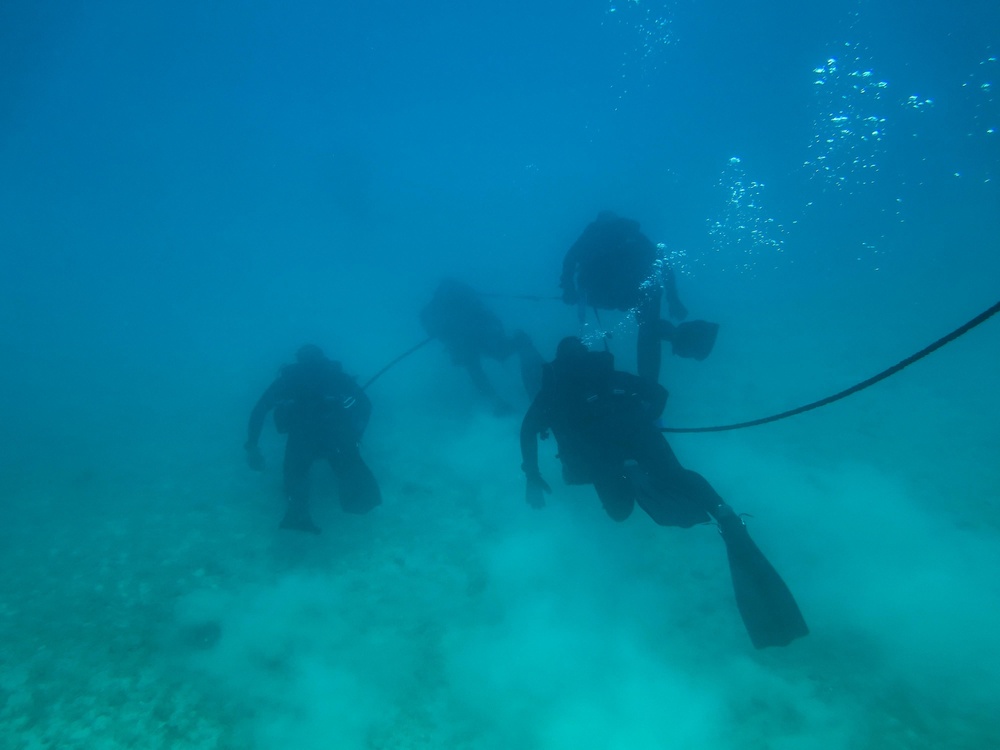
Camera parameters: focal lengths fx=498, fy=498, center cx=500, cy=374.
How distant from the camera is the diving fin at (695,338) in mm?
6387

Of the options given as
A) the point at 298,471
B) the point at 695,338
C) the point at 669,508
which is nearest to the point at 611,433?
the point at 669,508

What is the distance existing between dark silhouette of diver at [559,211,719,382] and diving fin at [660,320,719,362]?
0.01m

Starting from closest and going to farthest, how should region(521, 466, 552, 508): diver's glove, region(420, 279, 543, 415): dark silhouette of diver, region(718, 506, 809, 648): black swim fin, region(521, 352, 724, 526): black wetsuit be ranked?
region(718, 506, 809, 648): black swim fin → region(521, 352, 724, 526): black wetsuit → region(521, 466, 552, 508): diver's glove → region(420, 279, 543, 415): dark silhouette of diver

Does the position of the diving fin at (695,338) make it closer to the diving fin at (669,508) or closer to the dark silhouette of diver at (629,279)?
the dark silhouette of diver at (629,279)

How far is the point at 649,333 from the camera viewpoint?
7.00 meters

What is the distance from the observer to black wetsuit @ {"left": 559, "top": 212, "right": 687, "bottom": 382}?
6.80 m

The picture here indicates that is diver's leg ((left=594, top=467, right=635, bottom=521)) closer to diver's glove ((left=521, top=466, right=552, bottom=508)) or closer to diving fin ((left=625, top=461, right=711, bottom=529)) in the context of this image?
diving fin ((left=625, top=461, right=711, bottom=529))

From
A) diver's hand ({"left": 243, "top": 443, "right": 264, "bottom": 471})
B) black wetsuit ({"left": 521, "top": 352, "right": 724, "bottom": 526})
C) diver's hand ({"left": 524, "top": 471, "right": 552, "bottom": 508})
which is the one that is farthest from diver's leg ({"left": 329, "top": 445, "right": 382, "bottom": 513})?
black wetsuit ({"left": 521, "top": 352, "right": 724, "bottom": 526})

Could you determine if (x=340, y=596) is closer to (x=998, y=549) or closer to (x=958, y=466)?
(x=998, y=549)

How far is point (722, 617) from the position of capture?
5.30 metres

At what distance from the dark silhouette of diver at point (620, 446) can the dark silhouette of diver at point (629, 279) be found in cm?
207

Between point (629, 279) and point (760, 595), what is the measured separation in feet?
13.6

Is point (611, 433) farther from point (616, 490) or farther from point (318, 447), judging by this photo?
point (318, 447)

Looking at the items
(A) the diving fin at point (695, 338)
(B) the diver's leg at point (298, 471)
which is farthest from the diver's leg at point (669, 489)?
(B) the diver's leg at point (298, 471)
